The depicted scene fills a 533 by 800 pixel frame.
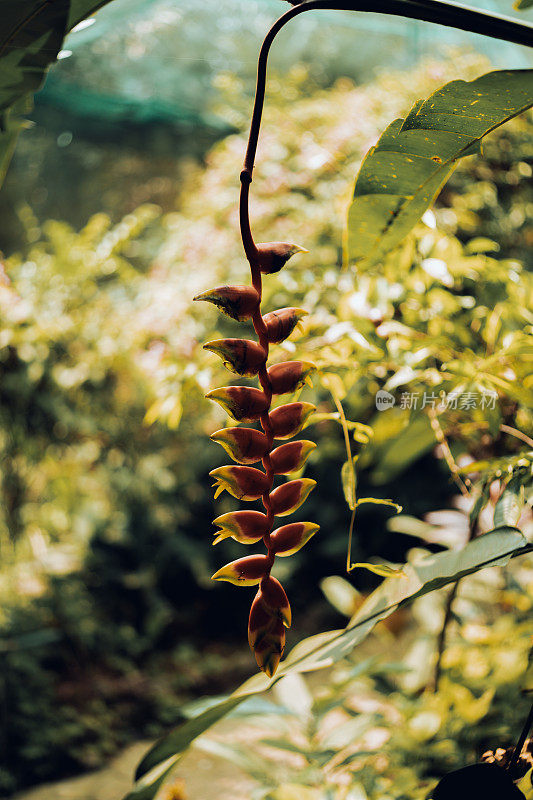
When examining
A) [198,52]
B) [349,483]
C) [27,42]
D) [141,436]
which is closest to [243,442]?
[349,483]

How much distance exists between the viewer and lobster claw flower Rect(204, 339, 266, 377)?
262mm

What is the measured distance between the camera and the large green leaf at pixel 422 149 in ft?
1.12

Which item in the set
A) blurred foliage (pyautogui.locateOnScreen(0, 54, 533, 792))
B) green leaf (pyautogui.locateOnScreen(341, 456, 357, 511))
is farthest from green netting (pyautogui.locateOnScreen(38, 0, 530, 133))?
green leaf (pyautogui.locateOnScreen(341, 456, 357, 511))

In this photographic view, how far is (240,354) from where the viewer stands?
0.27 m

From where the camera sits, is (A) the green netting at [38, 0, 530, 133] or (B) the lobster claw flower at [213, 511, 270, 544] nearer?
(B) the lobster claw flower at [213, 511, 270, 544]

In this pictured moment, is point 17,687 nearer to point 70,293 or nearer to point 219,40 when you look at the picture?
point 70,293

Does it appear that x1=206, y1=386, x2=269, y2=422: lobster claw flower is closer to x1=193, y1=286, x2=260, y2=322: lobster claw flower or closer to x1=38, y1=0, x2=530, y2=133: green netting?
x1=193, y1=286, x2=260, y2=322: lobster claw flower

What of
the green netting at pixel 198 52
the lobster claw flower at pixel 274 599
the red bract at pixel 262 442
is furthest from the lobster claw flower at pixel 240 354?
the green netting at pixel 198 52

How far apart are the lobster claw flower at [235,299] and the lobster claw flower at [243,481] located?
0.07 metres

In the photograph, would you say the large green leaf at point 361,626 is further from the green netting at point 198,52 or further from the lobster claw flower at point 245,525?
the green netting at point 198,52

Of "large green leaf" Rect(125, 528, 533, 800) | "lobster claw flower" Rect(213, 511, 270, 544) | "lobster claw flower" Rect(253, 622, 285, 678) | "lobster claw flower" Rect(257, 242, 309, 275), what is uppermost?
"lobster claw flower" Rect(257, 242, 309, 275)

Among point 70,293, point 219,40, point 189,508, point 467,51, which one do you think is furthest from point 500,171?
point 189,508

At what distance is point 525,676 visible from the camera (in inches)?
25.8

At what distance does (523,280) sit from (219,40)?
4.01 ft
